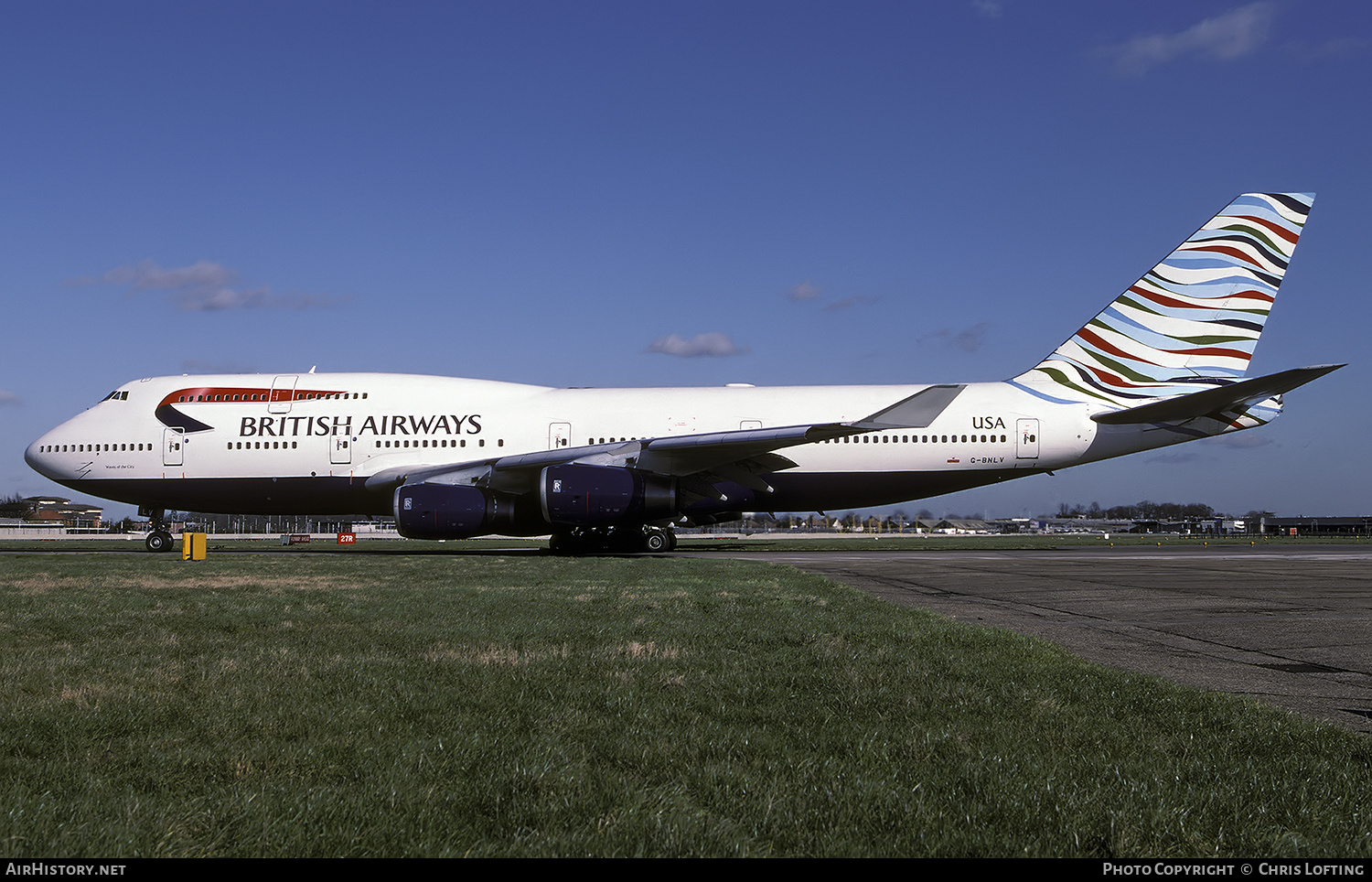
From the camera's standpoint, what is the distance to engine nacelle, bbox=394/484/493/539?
2183cm

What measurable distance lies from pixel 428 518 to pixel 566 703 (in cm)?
1762

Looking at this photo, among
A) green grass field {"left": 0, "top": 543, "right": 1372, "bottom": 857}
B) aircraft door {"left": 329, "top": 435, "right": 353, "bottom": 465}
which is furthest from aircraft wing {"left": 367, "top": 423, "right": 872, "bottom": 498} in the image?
green grass field {"left": 0, "top": 543, "right": 1372, "bottom": 857}

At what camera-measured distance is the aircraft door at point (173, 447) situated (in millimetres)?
25828

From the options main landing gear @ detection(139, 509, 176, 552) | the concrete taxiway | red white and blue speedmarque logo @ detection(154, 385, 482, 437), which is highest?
red white and blue speedmarque logo @ detection(154, 385, 482, 437)

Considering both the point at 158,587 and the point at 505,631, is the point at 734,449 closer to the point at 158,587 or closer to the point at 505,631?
the point at 158,587

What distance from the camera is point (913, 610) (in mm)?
9992

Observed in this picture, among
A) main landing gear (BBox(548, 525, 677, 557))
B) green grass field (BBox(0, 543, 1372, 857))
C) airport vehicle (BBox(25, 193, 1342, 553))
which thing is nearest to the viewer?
green grass field (BBox(0, 543, 1372, 857))

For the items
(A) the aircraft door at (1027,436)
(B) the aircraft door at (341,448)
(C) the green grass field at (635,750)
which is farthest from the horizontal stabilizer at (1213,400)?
(B) the aircraft door at (341,448)

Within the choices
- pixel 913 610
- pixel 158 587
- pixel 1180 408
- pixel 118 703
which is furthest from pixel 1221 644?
pixel 1180 408

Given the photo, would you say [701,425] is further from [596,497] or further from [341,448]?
[341,448]

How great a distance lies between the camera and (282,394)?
A: 84.5 feet

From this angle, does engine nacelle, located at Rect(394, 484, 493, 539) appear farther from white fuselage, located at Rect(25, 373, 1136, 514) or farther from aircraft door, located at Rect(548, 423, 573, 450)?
aircraft door, located at Rect(548, 423, 573, 450)

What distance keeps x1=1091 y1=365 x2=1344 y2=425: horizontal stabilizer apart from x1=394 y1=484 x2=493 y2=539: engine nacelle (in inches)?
626

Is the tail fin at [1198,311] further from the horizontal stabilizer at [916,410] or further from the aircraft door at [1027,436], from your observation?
the horizontal stabilizer at [916,410]
